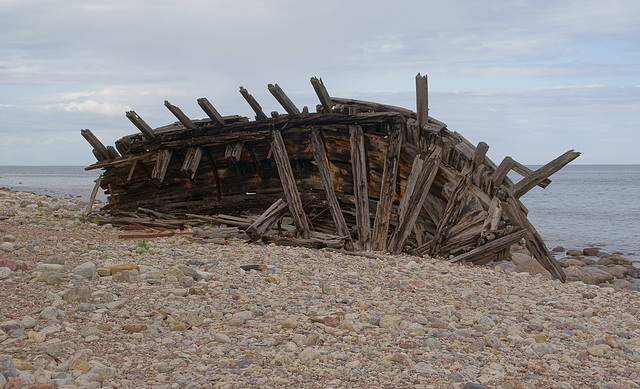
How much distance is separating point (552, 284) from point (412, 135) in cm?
384

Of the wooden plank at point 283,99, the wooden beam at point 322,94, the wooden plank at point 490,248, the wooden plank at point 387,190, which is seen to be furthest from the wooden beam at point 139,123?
the wooden plank at point 490,248

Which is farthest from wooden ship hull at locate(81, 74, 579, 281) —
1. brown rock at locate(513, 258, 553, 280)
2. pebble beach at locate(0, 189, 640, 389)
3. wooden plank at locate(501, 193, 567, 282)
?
pebble beach at locate(0, 189, 640, 389)

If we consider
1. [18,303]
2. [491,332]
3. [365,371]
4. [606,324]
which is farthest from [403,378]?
[18,303]

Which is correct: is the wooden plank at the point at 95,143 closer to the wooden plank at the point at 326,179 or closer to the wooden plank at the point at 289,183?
the wooden plank at the point at 289,183

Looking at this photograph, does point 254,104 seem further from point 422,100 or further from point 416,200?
point 416,200

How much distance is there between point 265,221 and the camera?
10.1 meters

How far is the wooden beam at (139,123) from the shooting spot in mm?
12227

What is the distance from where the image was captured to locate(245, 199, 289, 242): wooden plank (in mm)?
9648

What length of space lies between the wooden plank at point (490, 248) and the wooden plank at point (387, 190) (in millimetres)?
1789

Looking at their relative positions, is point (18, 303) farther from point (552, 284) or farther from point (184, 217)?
point (184, 217)

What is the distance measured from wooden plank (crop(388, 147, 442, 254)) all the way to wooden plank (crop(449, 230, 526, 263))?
124 cm

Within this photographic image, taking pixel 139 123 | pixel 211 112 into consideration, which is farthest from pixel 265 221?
pixel 139 123

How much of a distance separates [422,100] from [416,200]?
1.80 m

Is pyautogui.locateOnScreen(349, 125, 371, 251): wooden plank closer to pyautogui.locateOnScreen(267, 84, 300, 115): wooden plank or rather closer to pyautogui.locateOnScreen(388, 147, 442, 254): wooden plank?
pyautogui.locateOnScreen(388, 147, 442, 254): wooden plank
